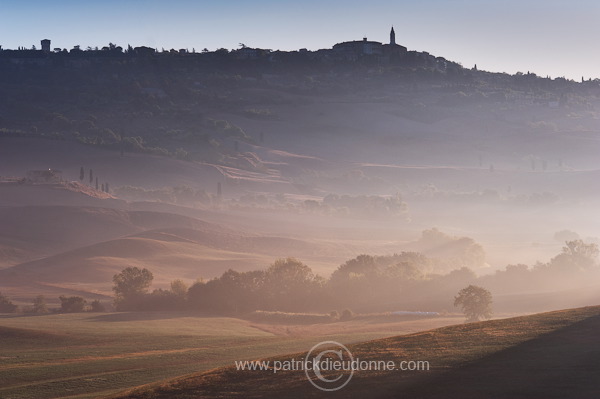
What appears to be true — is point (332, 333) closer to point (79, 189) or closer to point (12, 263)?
point (12, 263)

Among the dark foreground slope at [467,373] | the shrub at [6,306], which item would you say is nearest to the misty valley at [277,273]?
the dark foreground slope at [467,373]

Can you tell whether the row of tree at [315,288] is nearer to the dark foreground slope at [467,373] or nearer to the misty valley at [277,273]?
the misty valley at [277,273]

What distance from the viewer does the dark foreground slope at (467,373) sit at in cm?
2362

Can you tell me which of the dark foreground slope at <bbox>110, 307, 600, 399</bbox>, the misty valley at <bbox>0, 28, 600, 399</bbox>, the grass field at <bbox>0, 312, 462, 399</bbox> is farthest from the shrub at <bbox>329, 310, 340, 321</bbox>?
the dark foreground slope at <bbox>110, 307, 600, 399</bbox>

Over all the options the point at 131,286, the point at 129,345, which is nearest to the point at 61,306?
the point at 131,286

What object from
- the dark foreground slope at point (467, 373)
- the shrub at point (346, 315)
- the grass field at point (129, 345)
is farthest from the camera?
the shrub at point (346, 315)

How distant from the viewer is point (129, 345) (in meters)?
44.2

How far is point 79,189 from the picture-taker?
412ft

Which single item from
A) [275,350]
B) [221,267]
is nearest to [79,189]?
[221,267]

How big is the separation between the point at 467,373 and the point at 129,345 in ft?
76.8

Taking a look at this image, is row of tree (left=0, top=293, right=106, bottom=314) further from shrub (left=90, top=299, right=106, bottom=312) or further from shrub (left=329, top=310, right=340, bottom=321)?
shrub (left=329, top=310, right=340, bottom=321)

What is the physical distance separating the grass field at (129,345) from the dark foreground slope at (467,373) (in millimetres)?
6123

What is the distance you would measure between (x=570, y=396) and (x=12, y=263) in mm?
79105

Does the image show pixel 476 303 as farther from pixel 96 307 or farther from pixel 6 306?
pixel 6 306
